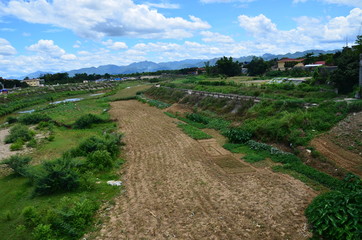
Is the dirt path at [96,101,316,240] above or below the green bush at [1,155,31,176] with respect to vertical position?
below

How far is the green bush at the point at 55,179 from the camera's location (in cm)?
978

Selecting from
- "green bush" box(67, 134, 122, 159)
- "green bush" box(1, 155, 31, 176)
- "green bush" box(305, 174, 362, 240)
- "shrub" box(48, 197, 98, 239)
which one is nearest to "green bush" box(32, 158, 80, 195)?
"shrub" box(48, 197, 98, 239)

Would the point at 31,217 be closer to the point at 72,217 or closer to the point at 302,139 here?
the point at 72,217

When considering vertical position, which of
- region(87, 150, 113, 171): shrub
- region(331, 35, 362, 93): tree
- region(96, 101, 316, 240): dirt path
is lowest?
region(96, 101, 316, 240): dirt path

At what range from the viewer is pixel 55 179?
32.6 feet

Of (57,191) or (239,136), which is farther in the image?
(239,136)

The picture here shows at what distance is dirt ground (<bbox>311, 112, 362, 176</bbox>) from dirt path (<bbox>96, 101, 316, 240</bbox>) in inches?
101

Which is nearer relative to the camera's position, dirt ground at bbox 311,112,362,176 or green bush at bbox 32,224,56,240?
green bush at bbox 32,224,56,240

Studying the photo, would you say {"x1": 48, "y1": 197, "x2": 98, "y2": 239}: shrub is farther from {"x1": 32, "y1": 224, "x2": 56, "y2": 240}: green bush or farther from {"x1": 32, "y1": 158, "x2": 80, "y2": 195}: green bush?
{"x1": 32, "y1": 158, "x2": 80, "y2": 195}: green bush

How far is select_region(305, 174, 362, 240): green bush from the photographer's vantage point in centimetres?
614

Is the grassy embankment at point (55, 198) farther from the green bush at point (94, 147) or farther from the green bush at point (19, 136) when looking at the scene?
the green bush at point (19, 136)

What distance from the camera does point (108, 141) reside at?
15.0 meters

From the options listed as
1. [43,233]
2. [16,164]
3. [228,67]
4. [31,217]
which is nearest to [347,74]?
[43,233]

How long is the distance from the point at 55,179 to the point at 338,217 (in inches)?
398
